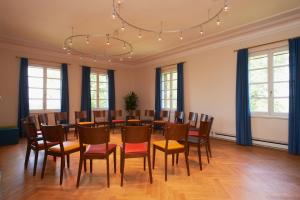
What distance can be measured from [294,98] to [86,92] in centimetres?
659

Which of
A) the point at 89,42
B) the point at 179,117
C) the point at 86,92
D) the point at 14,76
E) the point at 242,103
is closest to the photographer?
the point at 242,103

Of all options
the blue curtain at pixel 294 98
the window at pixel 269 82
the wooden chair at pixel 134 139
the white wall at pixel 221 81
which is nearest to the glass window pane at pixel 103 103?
the white wall at pixel 221 81

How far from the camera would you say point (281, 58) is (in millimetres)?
4418

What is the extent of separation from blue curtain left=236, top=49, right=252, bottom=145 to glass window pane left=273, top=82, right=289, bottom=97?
63 centimetres

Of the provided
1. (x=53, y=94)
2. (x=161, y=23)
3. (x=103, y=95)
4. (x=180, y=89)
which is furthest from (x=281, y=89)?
(x=53, y=94)

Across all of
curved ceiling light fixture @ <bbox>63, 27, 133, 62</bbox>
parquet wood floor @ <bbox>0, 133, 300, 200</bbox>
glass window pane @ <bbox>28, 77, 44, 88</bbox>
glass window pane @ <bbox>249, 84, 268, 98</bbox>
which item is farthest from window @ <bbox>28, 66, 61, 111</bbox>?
glass window pane @ <bbox>249, 84, 268, 98</bbox>

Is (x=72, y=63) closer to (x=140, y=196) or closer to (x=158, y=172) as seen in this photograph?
(x=158, y=172)

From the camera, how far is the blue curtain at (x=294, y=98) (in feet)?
13.1

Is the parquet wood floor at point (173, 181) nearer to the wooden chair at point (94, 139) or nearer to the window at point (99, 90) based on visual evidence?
the wooden chair at point (94, 139)

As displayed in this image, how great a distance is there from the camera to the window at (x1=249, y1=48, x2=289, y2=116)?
172 inches

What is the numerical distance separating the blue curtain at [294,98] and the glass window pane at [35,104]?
737cm

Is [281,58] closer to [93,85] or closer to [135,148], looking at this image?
[135,148]

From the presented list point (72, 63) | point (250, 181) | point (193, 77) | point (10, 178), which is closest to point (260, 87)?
point (193, 77)

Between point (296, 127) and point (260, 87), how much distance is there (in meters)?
1.24
